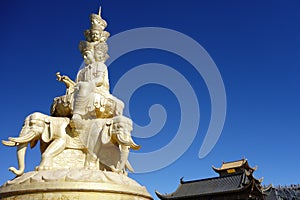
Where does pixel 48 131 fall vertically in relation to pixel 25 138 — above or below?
above

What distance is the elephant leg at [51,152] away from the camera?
5832mm

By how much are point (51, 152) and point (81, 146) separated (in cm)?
69

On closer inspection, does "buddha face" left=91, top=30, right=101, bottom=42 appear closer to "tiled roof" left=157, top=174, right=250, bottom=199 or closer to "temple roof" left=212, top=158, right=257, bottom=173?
"tiled roof" left=157, top=174, right=250, bottom=199

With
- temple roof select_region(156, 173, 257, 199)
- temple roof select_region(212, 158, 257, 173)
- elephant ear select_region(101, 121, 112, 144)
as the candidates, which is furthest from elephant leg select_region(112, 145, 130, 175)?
temple roof select_region(212, 158, 257, 173)

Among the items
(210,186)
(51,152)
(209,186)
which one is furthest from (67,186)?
(209,186)

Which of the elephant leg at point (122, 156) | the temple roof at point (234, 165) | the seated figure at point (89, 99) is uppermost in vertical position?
the temple roof at point (234, 165)

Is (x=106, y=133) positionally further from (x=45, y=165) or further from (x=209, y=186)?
(x=209, y=186)

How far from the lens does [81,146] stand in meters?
6.49

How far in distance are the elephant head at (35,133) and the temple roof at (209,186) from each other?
26557 mm

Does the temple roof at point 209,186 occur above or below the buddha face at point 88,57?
above

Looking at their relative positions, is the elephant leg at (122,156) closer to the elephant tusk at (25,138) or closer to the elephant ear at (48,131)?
the elephant ear at (48,131)

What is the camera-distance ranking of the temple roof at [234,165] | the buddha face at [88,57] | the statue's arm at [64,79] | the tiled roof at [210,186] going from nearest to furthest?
1. the statue's arm at [64,79]
2. the buddha face at [88,57]
3. the tiled roof at [210,186]
4. the temple roof at [234,165]

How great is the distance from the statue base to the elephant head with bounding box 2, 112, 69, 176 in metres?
0.55

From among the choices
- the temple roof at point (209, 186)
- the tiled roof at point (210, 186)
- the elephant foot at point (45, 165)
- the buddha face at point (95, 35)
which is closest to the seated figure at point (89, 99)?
the buddha face at point (95, 35)
